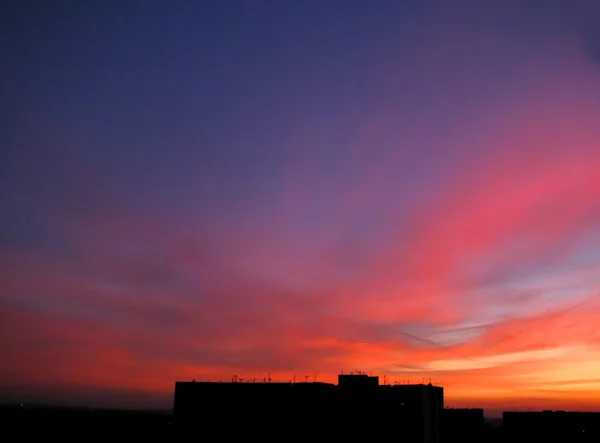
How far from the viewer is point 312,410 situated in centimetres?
10262

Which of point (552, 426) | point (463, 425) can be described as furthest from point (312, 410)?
point (552, 426)

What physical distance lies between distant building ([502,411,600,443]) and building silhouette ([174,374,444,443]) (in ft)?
95.6

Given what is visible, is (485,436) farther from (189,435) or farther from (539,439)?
(189,435)

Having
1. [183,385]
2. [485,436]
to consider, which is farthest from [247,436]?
[485,436]

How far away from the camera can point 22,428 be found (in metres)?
115

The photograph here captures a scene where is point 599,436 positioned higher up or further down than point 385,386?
further down

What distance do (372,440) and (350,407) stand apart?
6542 millimetres

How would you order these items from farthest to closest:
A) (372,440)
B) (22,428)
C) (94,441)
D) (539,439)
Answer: (539,439)
(22,428)
(94,441)
(372,440)

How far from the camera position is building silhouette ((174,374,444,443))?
102m

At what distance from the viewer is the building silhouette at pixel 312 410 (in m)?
102

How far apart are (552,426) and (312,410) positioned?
55.9m

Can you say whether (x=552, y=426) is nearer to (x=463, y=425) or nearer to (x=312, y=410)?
(x=463, y=425)

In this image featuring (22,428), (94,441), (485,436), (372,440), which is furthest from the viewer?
(485,436)

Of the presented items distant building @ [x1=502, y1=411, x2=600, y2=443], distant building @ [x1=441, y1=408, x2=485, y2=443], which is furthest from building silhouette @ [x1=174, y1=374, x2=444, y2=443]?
distant building @ [x1=502, y1=411, x2=600, y2=443]
